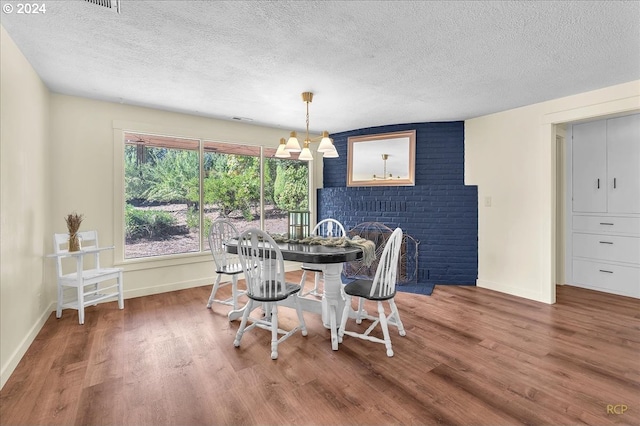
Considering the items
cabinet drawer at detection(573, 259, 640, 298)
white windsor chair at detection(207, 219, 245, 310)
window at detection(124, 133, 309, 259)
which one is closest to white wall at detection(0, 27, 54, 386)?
window at detection(124, 133, 309, 259)

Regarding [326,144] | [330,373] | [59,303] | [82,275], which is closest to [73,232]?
[82,275]

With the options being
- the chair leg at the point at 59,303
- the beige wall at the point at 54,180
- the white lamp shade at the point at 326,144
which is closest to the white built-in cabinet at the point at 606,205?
the white lamp shade at the point at 326,144

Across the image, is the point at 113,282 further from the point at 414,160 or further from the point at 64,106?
the point at 414,160

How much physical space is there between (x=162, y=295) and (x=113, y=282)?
555 millimetres

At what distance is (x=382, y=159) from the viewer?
15.7ft

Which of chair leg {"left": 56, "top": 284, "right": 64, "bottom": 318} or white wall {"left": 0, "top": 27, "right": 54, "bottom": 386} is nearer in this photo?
white wall {"left": 0, "top": 27, "right": 54, "bottom": 386}

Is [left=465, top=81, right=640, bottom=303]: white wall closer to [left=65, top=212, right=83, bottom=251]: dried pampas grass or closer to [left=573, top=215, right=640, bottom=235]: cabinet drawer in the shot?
[left=573, top=215, right=640, bottom=235]: cabinet drawer

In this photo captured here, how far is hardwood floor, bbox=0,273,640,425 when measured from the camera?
1.69 m

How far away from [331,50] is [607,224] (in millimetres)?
4057

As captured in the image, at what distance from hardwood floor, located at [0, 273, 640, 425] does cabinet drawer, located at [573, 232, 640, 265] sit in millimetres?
997

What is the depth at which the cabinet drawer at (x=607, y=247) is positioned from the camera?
12.3 feet

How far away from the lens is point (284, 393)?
6.13ft

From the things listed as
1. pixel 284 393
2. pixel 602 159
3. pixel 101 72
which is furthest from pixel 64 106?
pixel 602 159

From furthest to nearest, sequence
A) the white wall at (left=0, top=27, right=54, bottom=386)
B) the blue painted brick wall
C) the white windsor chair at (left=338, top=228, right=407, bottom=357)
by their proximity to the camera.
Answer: the blue painted brick wall → the white windsor chair at (left=338, top=228, right=407, bottom=357) → the white wall at (left=0, top=27, right=54, bottom=386)
